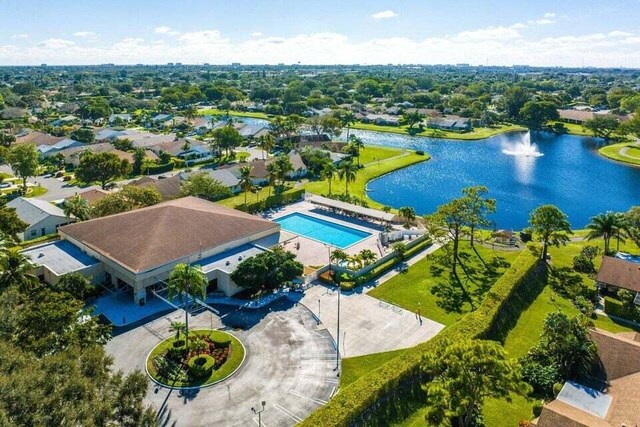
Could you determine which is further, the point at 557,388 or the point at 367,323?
the point at 367,323

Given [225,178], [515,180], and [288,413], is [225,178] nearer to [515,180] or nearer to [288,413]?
[288,413]

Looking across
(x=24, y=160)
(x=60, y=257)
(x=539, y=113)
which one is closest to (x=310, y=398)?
(x=60, y=257)

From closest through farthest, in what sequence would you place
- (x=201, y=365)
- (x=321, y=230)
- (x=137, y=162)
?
(x=201, y=365) → (x=321, y=230) → (x=137, y=162)

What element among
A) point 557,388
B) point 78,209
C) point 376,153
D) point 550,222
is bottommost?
point 376,153

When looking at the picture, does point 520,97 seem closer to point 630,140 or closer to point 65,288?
point 630,140

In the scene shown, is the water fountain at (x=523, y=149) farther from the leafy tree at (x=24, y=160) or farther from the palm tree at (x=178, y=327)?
the leafy tree at (x=24, y=160)

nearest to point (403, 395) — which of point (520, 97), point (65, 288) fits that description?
point (65, 288)

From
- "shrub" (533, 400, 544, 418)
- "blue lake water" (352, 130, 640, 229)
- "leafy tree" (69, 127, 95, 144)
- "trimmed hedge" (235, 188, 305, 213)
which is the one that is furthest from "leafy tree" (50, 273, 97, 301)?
"leafy tree" (69, 127, 95, 144)
